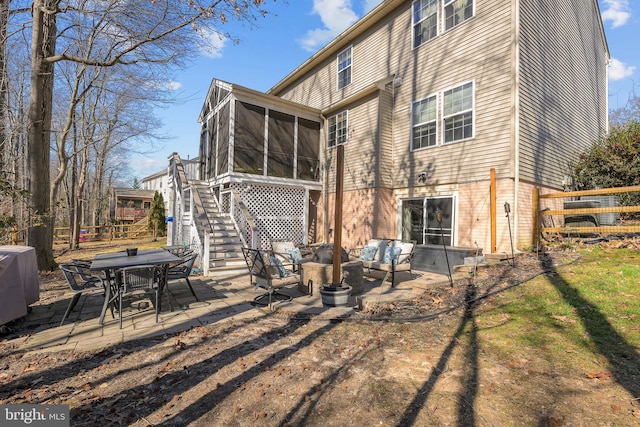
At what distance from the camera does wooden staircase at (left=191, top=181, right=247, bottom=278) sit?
891 centimetres

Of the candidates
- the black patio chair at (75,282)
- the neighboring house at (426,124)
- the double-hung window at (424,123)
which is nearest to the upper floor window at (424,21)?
the neighboring house at (426,124)

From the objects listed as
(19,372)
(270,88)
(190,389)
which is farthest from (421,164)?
(270,88)

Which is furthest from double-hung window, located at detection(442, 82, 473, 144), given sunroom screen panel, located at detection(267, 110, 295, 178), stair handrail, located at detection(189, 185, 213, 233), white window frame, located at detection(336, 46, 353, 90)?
stair handrail, located at detection(189, 185, 213, 233)

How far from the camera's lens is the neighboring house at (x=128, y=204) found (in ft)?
123

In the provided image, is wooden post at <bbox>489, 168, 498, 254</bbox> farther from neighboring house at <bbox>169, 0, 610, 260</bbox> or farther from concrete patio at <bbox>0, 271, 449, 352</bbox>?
concrete patio at <bbox>0, 271, 449, 352</bbox>

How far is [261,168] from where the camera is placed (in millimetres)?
12016

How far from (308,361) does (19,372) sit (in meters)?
3.20

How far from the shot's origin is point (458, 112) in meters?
9.45

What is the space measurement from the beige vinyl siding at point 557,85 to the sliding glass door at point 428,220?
234cm

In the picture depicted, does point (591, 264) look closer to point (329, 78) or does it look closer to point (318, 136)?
point (318, 136)

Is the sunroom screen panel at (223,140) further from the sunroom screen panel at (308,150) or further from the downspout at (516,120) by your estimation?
the downspout at (516,120)

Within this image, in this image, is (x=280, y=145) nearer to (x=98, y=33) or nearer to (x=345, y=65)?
(x=345, y=65)

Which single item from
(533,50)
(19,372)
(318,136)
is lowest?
(19,372)

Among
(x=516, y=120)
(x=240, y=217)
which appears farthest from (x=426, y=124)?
(x=240, y=217)
